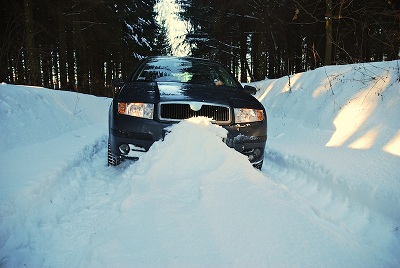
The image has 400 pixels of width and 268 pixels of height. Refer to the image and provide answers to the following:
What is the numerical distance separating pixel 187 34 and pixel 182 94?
74.5ft

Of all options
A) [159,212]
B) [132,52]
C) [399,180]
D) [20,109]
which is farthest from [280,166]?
[132,52]

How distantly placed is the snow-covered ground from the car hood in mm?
413

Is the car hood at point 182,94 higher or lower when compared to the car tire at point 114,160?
higher

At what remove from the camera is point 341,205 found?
2.73 m

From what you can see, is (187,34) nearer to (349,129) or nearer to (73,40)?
(73,40)

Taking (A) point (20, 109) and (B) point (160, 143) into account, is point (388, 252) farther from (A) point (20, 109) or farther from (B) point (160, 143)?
(A) point (20, 109)

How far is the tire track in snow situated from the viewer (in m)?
2.17

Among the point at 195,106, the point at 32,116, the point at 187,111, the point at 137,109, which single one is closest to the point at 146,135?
the point at 137,109

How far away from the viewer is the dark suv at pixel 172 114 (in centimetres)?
323

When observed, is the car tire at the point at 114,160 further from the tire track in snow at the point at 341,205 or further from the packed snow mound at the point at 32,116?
the tire track in snow at the point at 341,205

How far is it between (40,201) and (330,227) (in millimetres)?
2378

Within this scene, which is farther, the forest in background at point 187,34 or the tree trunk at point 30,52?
the forest in background at point 187,34

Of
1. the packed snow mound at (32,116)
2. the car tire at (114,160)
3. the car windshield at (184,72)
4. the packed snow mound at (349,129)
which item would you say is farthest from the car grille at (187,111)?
the packed snow mound at (32,116)

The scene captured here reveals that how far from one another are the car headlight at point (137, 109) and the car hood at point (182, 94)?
0.16ft
